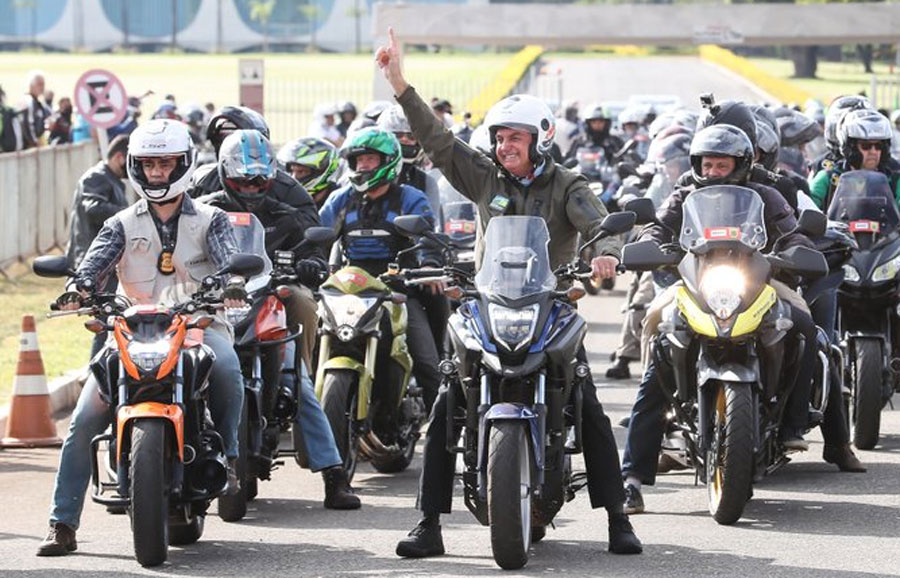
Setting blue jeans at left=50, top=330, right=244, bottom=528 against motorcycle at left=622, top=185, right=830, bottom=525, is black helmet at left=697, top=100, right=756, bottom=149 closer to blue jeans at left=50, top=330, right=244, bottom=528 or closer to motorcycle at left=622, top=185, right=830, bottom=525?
motorcycle at left=622, top=185, right=830, bottom=525

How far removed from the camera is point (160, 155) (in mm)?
9398

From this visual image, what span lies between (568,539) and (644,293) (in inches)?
266

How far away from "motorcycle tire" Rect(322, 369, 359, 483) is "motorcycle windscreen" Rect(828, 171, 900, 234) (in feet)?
10.6

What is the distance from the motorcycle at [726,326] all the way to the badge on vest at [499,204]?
1.95ft

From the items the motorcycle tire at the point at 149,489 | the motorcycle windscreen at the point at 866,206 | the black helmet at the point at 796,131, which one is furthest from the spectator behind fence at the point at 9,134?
the motorcycle tire at the point at 149,489

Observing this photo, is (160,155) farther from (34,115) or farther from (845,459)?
(34,115)

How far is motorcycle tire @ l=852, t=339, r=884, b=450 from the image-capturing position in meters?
12.4

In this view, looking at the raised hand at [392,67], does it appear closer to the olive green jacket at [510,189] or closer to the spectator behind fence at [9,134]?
the olive green jacket at [510,189]

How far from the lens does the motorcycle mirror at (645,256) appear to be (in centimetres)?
967

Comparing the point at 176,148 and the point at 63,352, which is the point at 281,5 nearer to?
the point at 63,352

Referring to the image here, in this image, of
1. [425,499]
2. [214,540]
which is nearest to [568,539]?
[425,499]


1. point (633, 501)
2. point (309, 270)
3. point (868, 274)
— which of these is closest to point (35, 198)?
point (868, 274)

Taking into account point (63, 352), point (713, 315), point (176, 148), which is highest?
point (176, 148)

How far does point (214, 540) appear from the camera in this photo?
380 inches
